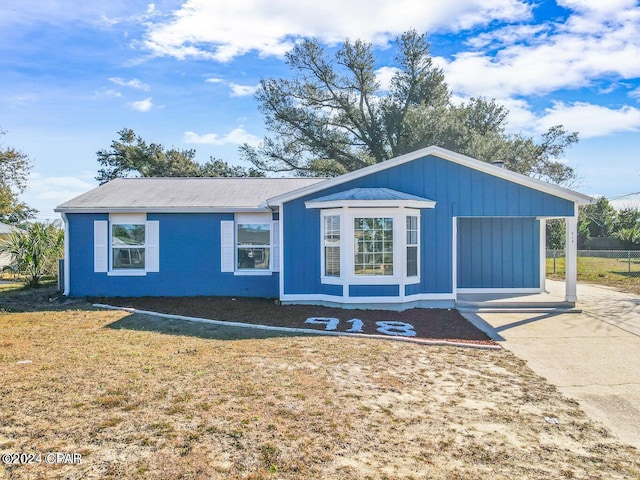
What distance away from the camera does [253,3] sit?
956 cm

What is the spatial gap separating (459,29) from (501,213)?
9.15 m

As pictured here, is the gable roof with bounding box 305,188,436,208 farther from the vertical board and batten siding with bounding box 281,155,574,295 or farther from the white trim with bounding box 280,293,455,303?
the white trim with bounding box 280,293,455,303

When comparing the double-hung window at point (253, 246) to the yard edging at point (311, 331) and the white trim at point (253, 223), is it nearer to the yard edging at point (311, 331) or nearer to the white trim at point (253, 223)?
the white trim at point (253, 223)

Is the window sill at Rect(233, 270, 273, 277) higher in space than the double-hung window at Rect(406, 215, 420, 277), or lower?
lower

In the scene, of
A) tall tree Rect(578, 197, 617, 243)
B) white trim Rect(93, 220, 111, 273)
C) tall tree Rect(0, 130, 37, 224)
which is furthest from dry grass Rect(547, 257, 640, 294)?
tall tree Rect(0, 130, 37, 224)

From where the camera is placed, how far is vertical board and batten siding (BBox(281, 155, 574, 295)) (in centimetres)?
1039

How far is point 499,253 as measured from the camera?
12.6m

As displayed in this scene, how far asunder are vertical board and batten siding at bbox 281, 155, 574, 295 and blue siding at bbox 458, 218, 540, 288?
7.14ft

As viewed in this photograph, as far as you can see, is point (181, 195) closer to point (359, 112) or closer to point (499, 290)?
point (499, 290)

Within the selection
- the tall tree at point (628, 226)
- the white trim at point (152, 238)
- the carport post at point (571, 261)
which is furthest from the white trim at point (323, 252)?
the tall tree at point (628, 226)

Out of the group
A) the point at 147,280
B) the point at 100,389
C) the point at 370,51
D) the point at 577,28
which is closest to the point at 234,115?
the point at 370,51

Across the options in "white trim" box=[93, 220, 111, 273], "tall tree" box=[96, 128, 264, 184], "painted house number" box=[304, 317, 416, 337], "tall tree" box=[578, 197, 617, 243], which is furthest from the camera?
"tall tree" box=[578, 197, 617, 243]

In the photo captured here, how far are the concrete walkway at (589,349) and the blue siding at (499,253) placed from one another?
1104 mm

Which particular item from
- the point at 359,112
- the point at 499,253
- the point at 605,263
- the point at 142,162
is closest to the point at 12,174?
the point at 142,162
